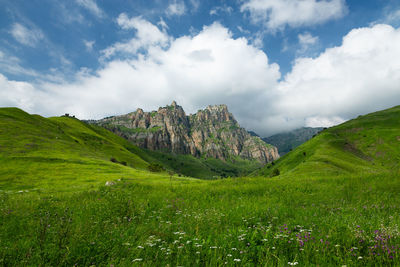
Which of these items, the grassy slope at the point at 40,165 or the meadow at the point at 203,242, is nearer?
the meadow at the point at 203,242

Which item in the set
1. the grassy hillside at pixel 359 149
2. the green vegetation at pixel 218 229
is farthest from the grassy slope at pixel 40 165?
the grassy hillside at pixel 359 149

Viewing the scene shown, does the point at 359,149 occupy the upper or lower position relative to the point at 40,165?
upper

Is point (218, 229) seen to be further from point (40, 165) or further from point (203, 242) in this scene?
point (40, 165)

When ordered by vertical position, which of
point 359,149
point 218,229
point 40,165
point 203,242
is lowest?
point 40,165

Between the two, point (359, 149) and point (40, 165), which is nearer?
point (40, 165)

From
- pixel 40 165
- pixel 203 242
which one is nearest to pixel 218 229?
pixel 203 242

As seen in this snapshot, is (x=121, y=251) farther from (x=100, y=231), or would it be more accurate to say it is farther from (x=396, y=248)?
(x=396, y=248)

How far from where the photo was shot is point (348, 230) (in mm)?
4766

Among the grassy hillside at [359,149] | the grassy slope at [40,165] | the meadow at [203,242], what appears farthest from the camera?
the grassy hillside at [359,149]

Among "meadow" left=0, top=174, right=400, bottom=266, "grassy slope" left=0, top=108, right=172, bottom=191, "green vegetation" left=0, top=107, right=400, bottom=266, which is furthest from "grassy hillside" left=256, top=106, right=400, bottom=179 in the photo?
"meadow" left=0, top=174, right=400, bottom=266

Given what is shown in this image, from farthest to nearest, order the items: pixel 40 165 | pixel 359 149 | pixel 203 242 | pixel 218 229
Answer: pixel 359 149 < pixel 40 165 < pixel 218 229 < pixel 203 242

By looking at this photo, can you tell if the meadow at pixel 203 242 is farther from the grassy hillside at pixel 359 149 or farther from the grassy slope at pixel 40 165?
the grassy hillside at pixel 359 149

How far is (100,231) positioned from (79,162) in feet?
261

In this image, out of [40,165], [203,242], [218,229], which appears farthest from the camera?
[40,165]
